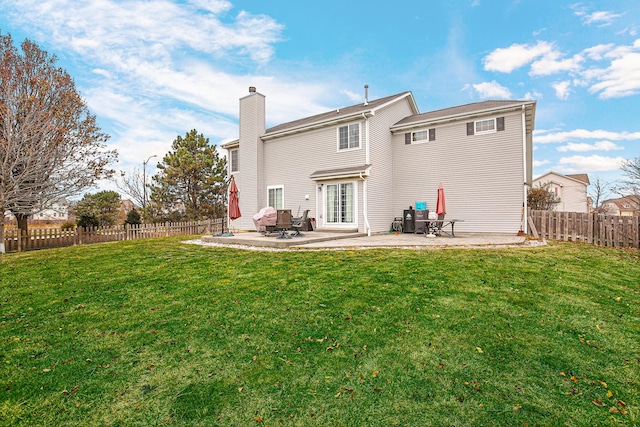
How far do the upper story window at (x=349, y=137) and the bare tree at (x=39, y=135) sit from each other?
1126 centimetres

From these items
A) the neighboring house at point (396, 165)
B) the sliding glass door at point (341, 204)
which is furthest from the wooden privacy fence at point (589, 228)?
the sliding glass door at point (341, 204)

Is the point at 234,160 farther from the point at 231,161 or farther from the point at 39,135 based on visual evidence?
the point at 39,135

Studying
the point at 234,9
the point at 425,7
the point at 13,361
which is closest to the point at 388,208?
the point at 425,7

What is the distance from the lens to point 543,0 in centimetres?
1234

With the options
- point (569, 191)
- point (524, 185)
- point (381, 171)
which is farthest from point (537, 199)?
point (569, 191)

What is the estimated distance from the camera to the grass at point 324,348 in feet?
8.24

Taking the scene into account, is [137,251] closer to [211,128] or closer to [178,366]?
[178,366]

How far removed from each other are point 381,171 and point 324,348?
37.4ft

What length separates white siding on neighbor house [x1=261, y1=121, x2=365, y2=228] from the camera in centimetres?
1417

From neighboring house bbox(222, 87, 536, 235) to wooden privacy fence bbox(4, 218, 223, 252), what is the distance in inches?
163

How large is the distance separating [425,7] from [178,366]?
16.5 metres

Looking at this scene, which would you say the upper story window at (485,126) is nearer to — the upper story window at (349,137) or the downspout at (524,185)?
the downspout at (524,185)

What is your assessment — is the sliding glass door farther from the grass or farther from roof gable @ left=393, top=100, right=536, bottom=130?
the grass

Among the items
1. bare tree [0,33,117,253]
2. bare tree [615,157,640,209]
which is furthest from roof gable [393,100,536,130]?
bare tree [0,33,117,253]
